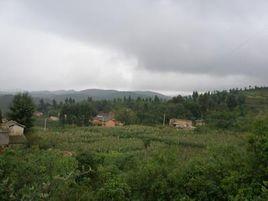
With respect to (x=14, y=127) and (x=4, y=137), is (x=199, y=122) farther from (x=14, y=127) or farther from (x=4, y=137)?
(x=4, y=137)

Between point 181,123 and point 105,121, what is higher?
point 181,123

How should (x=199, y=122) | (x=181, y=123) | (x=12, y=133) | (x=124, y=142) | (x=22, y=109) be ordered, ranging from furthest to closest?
(x=199, y=122), (x=181, y=123), (x=124, y=142), (x=22, y=109), (x=12, y=133)

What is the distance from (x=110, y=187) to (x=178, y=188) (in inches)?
119

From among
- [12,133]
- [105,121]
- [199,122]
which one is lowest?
[105,121]

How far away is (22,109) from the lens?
128 feet

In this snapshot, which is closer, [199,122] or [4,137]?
[4,137]

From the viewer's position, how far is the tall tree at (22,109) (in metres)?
38.2

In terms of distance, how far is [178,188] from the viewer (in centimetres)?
1655

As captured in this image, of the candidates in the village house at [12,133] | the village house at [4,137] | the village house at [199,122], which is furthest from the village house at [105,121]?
the village house at [4,137]

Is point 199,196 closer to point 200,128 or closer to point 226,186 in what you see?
point 226,186

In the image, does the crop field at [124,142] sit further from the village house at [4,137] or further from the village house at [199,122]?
the village house at [199,122]

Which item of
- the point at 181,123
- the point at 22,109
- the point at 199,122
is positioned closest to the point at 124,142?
the point at 22,109

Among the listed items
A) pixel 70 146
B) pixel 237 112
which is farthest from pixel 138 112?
pixel 70 146

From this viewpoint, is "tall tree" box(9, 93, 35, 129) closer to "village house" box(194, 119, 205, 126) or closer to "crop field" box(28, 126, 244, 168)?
"crop field" box(28, 126, 244, 168)
